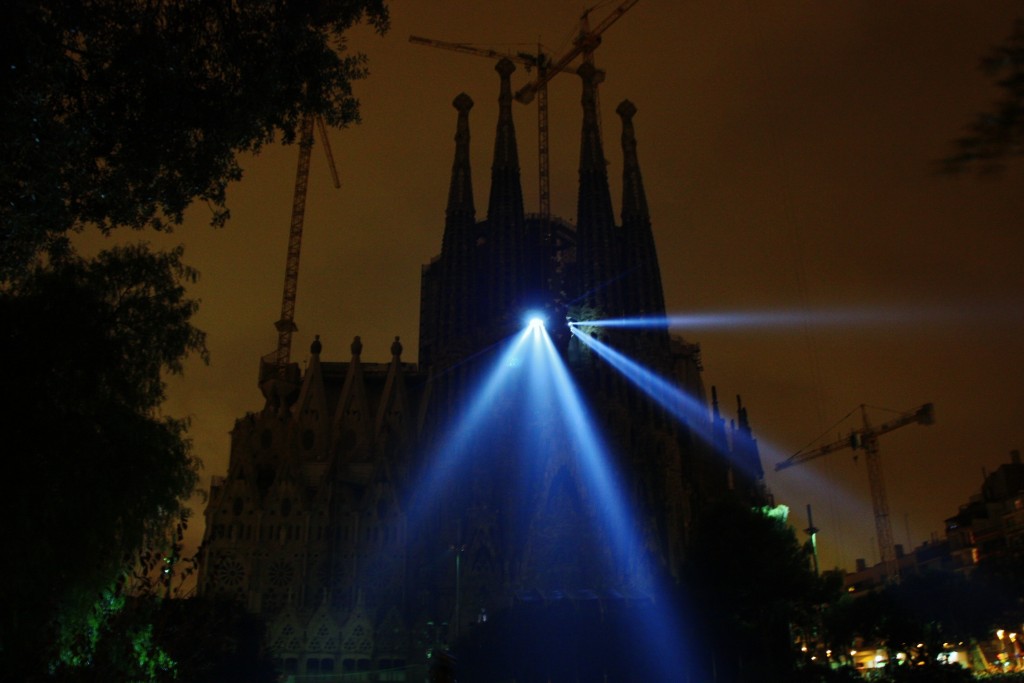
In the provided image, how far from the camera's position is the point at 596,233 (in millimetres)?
65500

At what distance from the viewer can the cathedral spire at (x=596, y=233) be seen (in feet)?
210

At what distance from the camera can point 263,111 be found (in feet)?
42.9

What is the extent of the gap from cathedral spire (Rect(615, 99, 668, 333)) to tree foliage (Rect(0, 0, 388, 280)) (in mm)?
52767

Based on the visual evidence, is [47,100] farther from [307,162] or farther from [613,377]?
[307,162]

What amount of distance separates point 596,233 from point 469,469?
67.5 ft

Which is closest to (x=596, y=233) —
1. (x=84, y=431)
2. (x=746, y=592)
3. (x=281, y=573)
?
(x=281, y=573)

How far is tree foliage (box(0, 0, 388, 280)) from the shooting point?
1063 centimetres

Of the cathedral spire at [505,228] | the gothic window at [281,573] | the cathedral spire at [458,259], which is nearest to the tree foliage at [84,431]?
the gothic window at [281,573]

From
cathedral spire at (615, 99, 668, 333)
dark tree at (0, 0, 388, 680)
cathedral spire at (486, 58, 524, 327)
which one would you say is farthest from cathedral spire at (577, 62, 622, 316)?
dark tree at (0, 0, 388, 680)

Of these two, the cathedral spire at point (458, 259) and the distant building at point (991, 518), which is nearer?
the cathedral spire at point (458, 259)

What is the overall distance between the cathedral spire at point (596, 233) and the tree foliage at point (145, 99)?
1990 inches

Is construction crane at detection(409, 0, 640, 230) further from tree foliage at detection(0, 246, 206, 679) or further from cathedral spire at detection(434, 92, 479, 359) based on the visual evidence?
tree foliage at detection(0, 246, 206, 679)

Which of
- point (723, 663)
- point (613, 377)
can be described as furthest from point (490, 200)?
point (723, 663)

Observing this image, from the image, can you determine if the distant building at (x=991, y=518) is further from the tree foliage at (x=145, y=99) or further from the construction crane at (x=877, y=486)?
the tree foliage at (x=145, y=99)
